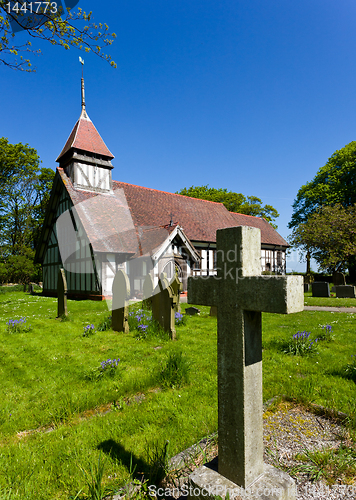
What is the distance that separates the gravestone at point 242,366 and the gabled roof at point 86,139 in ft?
66.9

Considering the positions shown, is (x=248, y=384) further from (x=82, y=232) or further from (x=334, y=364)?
(x=82, y=232)

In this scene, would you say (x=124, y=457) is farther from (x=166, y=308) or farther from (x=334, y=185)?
(x=334, y=185)

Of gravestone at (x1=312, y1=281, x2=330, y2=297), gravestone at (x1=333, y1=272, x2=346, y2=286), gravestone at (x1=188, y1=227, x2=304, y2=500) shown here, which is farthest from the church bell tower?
gravestone at (x1=188, y1=227, x2=304, y2=500)

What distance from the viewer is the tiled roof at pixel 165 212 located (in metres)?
19.7

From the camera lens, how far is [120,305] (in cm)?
739

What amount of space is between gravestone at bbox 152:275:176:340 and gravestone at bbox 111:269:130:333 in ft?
2.56

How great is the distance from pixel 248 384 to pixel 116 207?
64.5ft

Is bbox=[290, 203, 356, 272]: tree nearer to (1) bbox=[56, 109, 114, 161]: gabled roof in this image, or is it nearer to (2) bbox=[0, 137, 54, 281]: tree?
(1) bbox=[56, 109, 114, 161]: gabled roof

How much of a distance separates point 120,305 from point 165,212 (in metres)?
17.2

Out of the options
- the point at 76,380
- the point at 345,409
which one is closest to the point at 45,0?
the point at 76,380

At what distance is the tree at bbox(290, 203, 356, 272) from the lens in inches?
931

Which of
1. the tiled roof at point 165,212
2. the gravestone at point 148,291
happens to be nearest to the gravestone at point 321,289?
the tiled roof at point 165,212

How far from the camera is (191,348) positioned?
19.9 ft

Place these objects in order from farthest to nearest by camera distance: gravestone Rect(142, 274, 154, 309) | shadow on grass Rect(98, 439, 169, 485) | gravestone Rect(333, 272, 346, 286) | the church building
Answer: gravestone Rect(333, 272, 346, 286) < the church building < gravestone Rect(142, 274, 154, 309) < shadow on grass Rect(98, 439, 169, 485)
